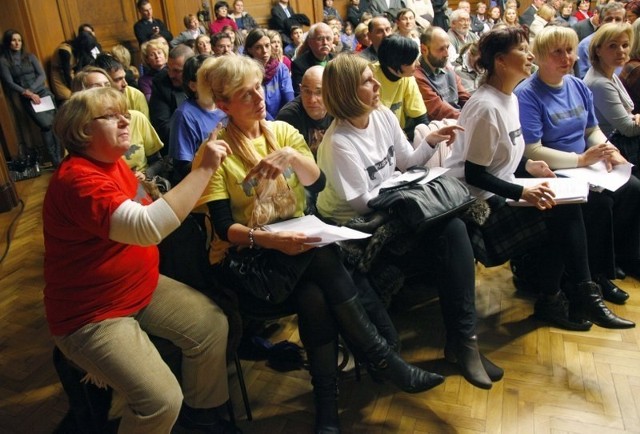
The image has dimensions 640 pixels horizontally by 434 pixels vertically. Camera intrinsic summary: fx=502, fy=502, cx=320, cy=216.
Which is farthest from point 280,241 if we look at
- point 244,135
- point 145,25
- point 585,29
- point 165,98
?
point 145,25

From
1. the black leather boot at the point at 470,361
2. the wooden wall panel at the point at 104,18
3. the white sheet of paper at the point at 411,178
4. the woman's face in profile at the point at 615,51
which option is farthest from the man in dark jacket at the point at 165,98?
the wooden wall panel at the point at 104,18

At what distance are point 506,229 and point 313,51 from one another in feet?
7.29

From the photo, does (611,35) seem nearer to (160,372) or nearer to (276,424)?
(276,424)

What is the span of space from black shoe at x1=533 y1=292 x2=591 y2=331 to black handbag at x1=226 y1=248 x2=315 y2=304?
4.03 ft

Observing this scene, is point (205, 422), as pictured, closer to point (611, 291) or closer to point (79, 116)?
point (79, 116)

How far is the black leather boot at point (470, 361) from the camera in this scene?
5.84 ft

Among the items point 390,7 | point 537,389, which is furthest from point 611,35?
point 390,7

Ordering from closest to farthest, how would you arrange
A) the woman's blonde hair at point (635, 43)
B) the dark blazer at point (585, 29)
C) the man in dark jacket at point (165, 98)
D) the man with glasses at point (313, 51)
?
1. the woman's blonde hair at point (635, 43)
2. the man in dark jacket at point (165, 98)
3. the man with glasses at point (313, 51)
4. the dark blazer at point (585, 29)

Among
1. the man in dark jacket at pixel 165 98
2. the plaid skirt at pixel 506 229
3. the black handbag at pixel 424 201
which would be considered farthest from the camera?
the man in dark jacket at pixel 165 98

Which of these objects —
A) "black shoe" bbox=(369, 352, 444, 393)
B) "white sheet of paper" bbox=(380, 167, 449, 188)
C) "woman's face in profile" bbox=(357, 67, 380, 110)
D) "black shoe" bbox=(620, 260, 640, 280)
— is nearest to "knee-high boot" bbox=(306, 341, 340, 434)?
"black shoe" bbox=(369, 352, 444, 393)

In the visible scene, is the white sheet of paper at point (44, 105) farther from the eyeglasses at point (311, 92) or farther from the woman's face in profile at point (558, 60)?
the woman's face in profile at point (558, 60)

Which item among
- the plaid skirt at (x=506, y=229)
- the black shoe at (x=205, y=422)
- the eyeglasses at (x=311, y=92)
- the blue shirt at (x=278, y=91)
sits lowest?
the black shoe at (x=205, y=422)

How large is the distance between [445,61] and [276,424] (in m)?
2.44

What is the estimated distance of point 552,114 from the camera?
2.37 metres
